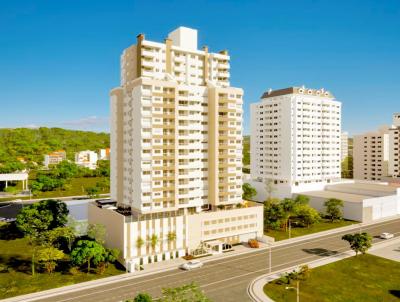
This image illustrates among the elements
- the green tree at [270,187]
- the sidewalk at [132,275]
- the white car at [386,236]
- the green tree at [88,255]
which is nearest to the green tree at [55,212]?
the green tree at [88,255]

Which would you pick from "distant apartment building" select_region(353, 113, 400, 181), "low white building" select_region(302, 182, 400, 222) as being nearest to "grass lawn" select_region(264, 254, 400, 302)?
"low white building" select_region(302, 182, 400, 222)

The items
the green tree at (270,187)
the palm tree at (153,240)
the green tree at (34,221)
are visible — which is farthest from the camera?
the green tree at (270,187)

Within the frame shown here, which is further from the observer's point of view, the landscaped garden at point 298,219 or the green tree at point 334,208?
the green tree at point 334,208

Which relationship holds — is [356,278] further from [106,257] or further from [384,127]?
[384,127]

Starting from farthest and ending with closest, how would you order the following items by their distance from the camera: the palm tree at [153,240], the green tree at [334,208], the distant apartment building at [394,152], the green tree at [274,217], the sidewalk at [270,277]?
the distant apartment building at [394,152] → the green tree at [334,208] → the green tree at [274,217] → the palm tree at [153,240] → the sidewalk at [270,277]

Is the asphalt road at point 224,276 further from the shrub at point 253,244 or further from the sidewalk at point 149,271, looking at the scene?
the shrub at point 253,244

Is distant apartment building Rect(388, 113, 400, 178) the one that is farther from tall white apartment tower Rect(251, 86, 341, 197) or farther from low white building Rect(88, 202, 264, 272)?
low white building Rect(88, 202, 264, 272)

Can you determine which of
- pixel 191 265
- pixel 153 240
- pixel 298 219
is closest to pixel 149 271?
pixel 153 240
